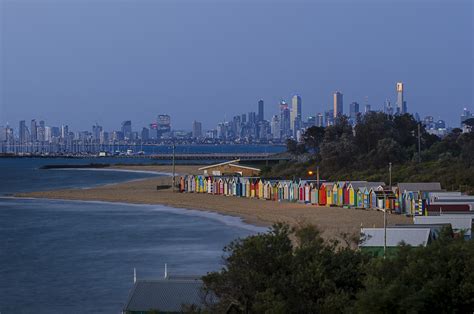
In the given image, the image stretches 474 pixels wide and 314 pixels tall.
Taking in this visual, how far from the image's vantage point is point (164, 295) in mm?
14555

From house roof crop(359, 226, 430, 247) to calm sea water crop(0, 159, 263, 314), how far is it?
4031 mm

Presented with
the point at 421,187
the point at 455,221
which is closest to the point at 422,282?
the point at 455,221

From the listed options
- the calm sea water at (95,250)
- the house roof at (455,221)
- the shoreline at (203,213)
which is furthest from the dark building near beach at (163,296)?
the shoreline at (203,213)

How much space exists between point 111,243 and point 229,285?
618 inches

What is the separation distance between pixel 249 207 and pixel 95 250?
12.7 m

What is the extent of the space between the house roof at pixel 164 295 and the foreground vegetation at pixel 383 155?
23831 millimetres

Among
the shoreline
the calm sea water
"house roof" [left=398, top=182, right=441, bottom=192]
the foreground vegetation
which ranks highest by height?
the foreground vegetation

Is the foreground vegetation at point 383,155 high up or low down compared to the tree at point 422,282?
up

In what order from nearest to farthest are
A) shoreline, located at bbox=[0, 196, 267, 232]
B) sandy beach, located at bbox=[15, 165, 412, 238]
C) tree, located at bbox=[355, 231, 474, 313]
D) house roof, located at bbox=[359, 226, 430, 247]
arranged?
tree, located at bbox=[355, 231, 474, 313] < house roof, located at bbox=[359, 226, 430, 247] < sandy beach, located at bbox=[15, 165, 412, 238] < shoreline, located at bbox=[0, 196, 267, 232]

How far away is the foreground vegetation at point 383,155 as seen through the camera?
140 ft

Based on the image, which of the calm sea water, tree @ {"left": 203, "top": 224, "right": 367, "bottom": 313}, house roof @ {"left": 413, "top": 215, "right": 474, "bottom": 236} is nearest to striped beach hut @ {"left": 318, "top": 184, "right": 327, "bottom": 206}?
the calm sea water

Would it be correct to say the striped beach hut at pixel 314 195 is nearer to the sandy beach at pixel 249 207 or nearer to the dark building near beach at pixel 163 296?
the sandy beach at pixel 249 207

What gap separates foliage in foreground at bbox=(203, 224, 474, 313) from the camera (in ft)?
38.5

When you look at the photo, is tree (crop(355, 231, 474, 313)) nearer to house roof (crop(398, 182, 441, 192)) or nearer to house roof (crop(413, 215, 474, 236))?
house roof (crop(413, 215, 474, 236))
